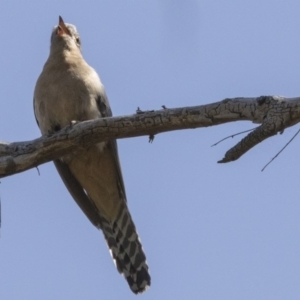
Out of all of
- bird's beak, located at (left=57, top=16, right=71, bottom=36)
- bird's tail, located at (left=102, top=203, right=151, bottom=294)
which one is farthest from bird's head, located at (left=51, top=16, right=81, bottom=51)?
bird's tail, located at (left=102, top=203, right=151, bottom=294)

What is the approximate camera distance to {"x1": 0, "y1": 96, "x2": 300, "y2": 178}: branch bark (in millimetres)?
5281

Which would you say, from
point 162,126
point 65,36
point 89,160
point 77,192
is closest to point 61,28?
point 65,36

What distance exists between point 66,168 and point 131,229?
1.05m

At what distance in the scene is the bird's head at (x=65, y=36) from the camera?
8.95 metres

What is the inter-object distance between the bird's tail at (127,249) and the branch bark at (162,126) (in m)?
2.49

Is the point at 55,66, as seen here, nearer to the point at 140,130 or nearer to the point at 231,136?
the point at 140,130

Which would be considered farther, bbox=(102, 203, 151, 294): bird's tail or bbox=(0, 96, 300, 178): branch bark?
bbox=(102, 203, 151, 294): bird's tail

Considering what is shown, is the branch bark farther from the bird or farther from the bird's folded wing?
the bird's folded wing

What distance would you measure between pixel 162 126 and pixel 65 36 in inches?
144

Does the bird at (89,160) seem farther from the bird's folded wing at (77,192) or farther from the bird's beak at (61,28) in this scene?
the bird's beak at (61,28)

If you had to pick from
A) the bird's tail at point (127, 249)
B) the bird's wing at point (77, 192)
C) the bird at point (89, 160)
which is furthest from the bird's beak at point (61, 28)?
the bird's tail at point (127, 249)

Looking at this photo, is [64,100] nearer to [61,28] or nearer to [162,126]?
[61,28]

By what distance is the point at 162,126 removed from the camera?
19.1ft

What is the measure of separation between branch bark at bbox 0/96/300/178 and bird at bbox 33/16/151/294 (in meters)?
1.61
